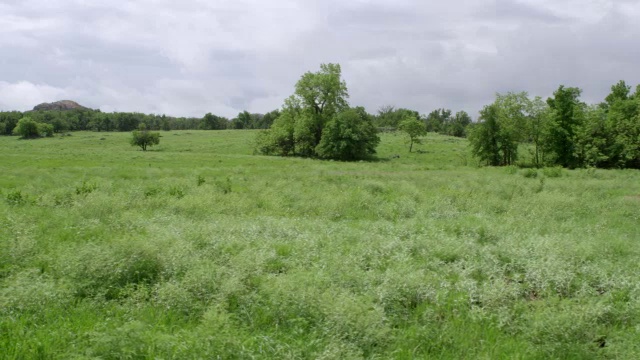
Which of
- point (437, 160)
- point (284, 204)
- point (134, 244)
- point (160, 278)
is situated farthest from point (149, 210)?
point (437, 160)

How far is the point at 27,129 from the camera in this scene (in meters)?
104

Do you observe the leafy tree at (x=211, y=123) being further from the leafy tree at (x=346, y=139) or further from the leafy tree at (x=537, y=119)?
the leafy tree at (x=537, y=119)

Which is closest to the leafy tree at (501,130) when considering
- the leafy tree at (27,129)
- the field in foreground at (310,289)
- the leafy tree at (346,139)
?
the leafy tree at (346,139)

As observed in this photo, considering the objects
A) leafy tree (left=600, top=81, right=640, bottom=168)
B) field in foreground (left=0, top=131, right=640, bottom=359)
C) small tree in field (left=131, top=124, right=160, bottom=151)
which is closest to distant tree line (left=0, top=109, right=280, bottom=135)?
small tree in field (left=131, top=124, right=160, bottom=151)

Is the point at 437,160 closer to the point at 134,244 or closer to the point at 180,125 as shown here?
the point at 134,244

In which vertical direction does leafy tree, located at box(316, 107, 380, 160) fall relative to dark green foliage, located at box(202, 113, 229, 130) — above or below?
below

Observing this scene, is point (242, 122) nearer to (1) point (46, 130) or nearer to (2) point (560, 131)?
(1) point (46, 130)

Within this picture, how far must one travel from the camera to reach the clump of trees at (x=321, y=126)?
66250mm

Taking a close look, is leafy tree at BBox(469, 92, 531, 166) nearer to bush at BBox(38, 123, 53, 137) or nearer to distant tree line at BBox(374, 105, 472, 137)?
distant tree line at BBox(374, 105, 472, 137)

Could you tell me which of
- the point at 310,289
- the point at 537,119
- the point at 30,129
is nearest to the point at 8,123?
the point at 30,129

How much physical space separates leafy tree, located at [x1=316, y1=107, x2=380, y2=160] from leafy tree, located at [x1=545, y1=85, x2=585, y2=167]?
86.4 ft

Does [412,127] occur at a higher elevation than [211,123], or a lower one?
lower

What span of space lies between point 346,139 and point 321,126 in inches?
306

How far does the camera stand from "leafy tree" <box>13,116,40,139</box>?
102m
